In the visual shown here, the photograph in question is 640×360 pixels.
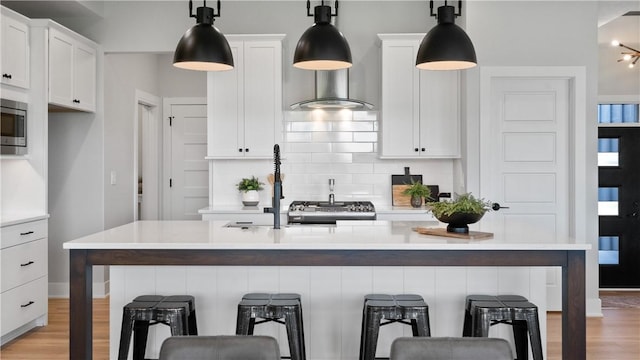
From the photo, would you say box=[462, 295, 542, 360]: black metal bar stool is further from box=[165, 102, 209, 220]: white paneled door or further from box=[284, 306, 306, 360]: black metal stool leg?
box=[165, 102, 209, 220]: white paneled door

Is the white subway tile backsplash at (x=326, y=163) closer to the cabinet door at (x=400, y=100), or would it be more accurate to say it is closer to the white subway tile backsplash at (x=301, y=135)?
the white subway tile backsplash at (x=301, y=135)

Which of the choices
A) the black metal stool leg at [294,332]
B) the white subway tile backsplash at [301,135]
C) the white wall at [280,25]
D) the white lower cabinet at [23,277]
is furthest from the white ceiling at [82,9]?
the black metal stool leg at [294,332]

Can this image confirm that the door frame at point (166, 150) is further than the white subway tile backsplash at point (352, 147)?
Yes

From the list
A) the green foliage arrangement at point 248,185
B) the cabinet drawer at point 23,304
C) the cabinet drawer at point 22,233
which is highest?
the green foliage arrangement at point 248,185

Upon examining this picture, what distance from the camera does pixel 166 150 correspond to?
722cm

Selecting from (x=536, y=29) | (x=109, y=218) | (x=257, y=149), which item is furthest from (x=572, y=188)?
(x=109, y=218)

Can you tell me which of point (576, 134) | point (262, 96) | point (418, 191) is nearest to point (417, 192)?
point (418, 191)

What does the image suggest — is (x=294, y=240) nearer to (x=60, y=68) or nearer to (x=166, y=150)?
(x=60, y=68)

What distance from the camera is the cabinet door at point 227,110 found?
532 cm

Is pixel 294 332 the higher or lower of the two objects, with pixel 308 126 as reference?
lower

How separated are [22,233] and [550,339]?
4.05 m

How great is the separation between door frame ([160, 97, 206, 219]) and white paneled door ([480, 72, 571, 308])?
3.72 m

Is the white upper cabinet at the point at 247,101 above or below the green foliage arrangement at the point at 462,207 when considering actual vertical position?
above

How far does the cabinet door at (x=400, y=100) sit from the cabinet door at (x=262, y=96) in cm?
101
